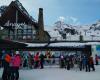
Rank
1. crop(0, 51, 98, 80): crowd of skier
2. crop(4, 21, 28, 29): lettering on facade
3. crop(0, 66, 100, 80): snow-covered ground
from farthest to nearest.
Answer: crop(4, 21, 28, 29): lettering on facade < crop(0, 51, 98, 80): crowd of skier < crop(0, 66, 100, 80): snow-covered ground

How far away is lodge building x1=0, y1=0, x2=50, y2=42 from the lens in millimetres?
51531

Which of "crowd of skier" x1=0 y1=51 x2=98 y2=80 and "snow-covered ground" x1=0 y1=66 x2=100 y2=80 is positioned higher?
"crowd of skier" x1=0 y1=51 x2=98 y2=80

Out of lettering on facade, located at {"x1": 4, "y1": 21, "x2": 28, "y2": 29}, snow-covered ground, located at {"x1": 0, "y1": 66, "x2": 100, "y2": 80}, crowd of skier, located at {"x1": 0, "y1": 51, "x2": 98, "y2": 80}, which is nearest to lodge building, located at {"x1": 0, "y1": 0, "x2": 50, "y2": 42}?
lettering on facade, located at {"x1": 4, "y1": 21, "x2": 28, "y2": 29}

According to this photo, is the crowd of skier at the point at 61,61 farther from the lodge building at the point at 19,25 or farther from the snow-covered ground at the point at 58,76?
the lodge building at the point at 19,25

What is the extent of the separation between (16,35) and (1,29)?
250 centimetres

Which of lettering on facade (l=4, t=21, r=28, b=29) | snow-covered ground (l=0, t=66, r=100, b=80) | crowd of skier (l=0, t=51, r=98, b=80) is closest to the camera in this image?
snow-covered ground (l=0, t=66, r=100, b=80)

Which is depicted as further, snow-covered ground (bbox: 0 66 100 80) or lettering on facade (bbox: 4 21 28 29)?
lettering on facade (bbox: 4 21 28 29)

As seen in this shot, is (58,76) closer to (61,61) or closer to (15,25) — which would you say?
(61,61)

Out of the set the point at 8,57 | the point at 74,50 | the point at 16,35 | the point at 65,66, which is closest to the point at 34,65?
the point at 65,66

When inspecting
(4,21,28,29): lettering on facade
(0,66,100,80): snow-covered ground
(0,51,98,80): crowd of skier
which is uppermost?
(4,21,28,29): lettering on facade

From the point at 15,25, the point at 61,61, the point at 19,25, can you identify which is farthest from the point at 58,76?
the point at 15,25

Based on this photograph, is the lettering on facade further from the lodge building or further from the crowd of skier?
the crowd of skier

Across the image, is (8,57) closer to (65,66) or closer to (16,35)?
(65,66)

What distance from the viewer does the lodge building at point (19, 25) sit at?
51.5 m
